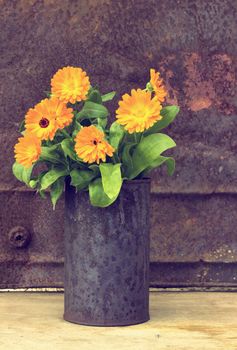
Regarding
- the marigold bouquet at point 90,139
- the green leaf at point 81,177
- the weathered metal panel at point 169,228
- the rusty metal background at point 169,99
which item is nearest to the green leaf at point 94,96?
the marigold bouquet at point 90,139

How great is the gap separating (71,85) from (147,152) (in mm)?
260

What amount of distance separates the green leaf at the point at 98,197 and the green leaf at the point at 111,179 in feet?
0.14

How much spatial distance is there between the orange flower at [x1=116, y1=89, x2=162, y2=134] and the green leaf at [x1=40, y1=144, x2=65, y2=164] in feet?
0.62

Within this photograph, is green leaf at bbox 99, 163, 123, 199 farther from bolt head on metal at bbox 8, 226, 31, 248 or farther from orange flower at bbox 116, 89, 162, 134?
bolt head on metal at bbox 8, 226, 31, 248

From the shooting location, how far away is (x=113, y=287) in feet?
7.79

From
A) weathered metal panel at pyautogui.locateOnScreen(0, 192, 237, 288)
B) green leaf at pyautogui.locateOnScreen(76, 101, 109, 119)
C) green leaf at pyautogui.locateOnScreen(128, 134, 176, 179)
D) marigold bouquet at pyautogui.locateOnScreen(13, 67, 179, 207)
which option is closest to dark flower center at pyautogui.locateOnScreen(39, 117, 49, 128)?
marigold bouquet at pyautogui.locateOnScreen(13, 67, 179, 207)

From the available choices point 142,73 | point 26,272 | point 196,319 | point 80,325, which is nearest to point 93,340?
point 80,325

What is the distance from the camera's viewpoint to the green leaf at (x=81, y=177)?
7.63 ft

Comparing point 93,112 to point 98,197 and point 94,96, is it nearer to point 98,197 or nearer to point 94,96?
point 94,96

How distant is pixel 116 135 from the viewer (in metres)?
2.35

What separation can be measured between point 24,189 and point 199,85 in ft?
2.11

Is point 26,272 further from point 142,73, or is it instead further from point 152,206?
point 142,73

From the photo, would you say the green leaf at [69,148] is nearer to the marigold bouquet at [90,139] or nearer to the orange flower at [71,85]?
the marigold bouquet at [90,139]

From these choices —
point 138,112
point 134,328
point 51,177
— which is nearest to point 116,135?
point 138,112
